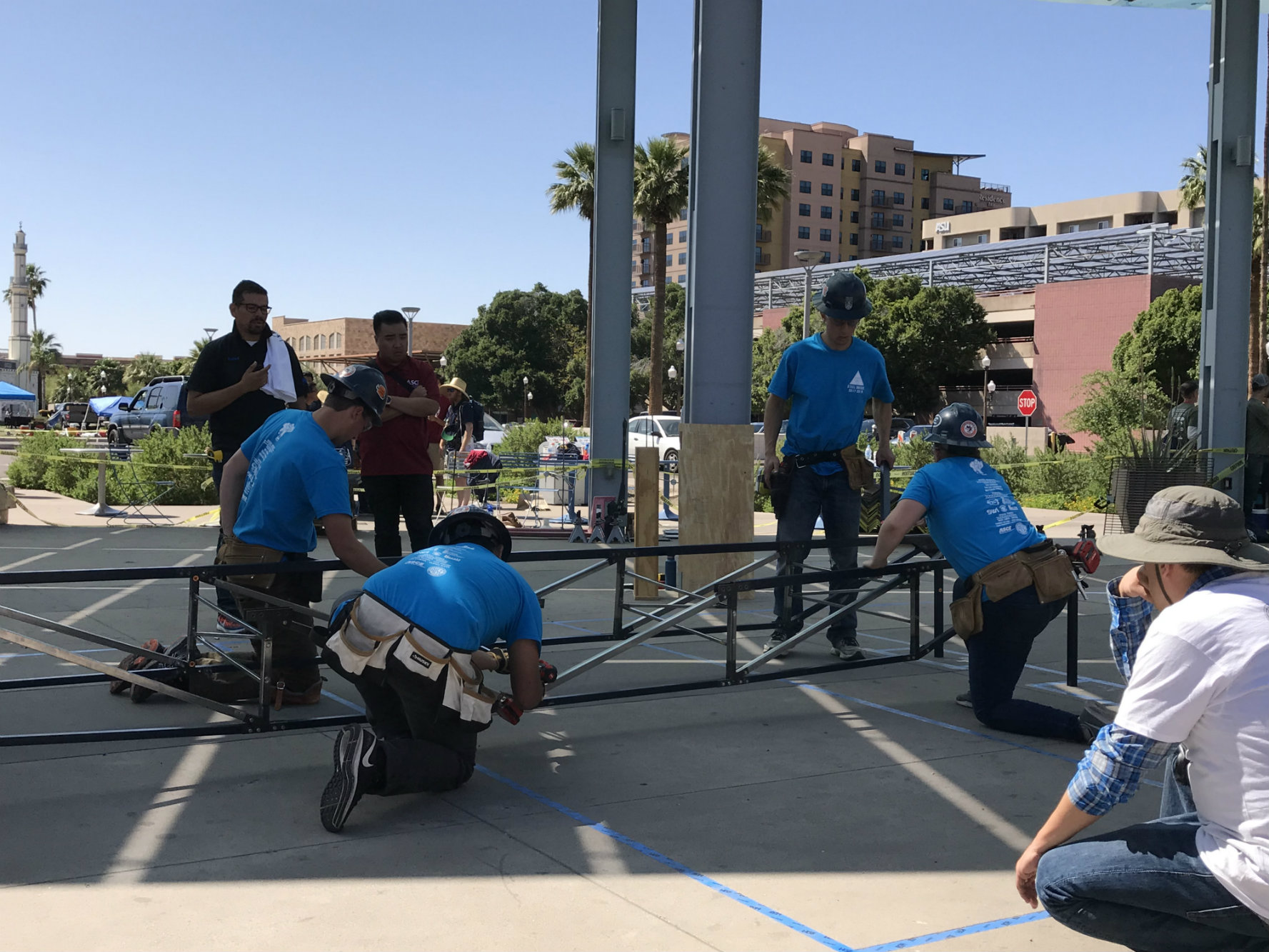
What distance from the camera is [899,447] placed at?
24.0m

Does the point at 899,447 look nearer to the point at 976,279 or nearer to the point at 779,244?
the point at 976,279

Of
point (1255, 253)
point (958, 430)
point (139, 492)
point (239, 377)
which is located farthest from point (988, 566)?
point (1255, 253)

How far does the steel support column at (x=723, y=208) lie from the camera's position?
9.87 metres

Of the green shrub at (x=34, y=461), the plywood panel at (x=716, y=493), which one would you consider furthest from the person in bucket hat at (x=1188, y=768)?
the green shrub at (x=34, y=461)

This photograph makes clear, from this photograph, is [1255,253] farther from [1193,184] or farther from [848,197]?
[848,197]

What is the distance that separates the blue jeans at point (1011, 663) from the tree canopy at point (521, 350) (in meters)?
75.7

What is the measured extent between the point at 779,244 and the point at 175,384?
9989 centimetres

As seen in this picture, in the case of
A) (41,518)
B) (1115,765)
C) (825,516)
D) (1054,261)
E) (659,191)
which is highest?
(1054,261)

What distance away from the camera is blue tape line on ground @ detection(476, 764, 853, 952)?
3.36 meters

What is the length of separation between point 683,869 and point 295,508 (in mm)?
2754

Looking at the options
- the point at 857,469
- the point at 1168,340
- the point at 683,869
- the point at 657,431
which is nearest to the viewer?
the point at 683,869

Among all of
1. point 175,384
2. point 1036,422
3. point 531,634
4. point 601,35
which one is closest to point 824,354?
point 531,634

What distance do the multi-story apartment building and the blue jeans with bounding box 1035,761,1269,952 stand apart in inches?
4509

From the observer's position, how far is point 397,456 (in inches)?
286
